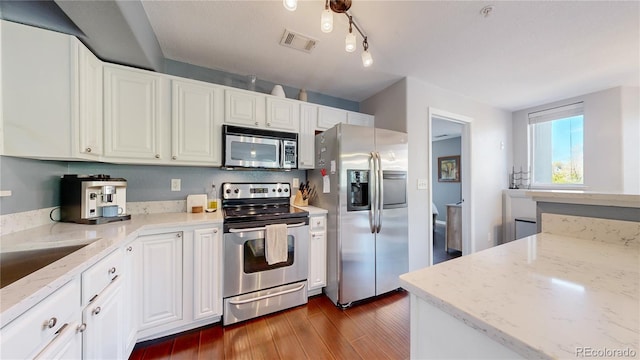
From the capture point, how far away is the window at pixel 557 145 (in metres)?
3.11

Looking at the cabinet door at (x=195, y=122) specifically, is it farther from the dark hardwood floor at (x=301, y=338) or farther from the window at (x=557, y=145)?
the window at (x=557, y=145)

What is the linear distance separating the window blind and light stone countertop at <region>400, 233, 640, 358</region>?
134 inches

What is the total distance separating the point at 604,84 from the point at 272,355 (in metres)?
4.66

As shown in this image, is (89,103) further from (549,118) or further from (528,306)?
(549,118)

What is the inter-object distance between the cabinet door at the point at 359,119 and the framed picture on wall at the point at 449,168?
3435 mm

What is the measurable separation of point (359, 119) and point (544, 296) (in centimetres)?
259

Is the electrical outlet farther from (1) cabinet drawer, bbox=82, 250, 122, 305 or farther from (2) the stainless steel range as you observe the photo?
(1) cabinet drawer, bbox=82, 250, 122, 305

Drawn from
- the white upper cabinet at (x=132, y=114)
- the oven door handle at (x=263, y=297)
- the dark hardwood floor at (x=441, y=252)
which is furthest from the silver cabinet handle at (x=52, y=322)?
the dark hardwood floor at (x=441, y=252)

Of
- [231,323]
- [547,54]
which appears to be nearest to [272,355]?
[231,323]

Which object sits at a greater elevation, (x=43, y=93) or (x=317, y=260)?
(x=43, y=93)

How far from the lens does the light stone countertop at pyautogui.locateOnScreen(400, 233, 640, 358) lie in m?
0.45

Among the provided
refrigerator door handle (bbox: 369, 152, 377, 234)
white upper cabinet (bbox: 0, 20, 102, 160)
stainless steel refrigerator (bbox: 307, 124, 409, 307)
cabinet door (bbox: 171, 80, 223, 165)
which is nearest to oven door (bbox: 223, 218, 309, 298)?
stainless steel refrigerator (bbox: 307, 124, 409, 307)

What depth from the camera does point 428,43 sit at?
197 cm

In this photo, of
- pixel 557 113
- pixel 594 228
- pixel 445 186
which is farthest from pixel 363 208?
pixel 445 186
